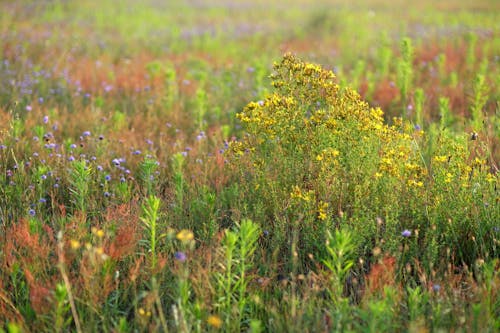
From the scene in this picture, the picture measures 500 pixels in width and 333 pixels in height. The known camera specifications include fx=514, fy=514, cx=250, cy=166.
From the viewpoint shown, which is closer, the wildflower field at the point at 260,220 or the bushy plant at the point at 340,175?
the wildflower field at the point at 260,220

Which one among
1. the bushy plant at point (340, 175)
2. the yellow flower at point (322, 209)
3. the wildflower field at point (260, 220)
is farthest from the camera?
the bushy plant at point (340, 175)

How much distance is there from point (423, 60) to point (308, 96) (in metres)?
6.41

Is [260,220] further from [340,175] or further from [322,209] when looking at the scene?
[340,175]

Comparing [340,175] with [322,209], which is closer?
[322,209]

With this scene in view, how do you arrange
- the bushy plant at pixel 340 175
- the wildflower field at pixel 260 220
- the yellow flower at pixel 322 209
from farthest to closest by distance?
the bushy plant at pixel 340 175, the yellow flower at pixel 322 209, the wildflower field at pixel 260 220

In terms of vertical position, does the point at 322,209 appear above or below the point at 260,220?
above

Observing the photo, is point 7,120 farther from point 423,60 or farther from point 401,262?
point 423,60

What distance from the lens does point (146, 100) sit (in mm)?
6703

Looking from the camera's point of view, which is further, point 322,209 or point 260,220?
point 260,220

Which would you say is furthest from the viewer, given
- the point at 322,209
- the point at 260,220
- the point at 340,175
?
the point at 340,175

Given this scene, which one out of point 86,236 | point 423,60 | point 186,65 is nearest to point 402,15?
point 423,60

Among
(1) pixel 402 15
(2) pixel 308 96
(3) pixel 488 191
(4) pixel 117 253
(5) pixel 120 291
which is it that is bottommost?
(5) pixel 120 291

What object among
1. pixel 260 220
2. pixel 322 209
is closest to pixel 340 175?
pixel 322 209

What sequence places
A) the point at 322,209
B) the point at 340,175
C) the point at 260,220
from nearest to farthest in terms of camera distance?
the point at 322,209
the point at 260,220
the point at 340,175
